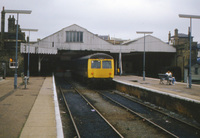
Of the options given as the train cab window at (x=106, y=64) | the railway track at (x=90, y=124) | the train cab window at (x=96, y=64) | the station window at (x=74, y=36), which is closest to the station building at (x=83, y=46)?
the station window at (x=74, y=36)

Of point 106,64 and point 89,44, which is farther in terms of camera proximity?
point 89,44

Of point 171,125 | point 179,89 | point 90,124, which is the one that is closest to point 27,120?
point 90,124

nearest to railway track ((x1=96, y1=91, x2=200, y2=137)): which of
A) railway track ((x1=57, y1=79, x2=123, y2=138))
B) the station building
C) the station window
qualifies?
railway track ((x1=57, y1=79, x2=123, y2=138))

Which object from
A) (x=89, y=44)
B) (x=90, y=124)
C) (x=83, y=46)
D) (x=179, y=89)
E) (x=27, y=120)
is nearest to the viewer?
(x=27, y=120)

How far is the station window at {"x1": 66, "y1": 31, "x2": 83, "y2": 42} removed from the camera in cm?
3147

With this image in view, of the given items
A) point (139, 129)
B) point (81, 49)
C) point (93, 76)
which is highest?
point (81, 49)

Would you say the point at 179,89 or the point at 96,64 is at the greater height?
the point at 96,64

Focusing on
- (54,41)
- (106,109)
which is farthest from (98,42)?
(106,109)

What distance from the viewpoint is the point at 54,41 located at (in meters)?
30.8

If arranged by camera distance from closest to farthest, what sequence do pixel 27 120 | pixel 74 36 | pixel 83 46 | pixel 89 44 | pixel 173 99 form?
pixel 27 120
pixel 173 99
pixel 74 36
pixel 83 46
pixel 89 44

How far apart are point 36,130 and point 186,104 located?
6.70 m

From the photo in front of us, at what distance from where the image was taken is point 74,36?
31625mm

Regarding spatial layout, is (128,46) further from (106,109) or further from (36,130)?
(36,130)

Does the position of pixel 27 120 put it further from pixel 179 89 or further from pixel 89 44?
pixel 89 44
